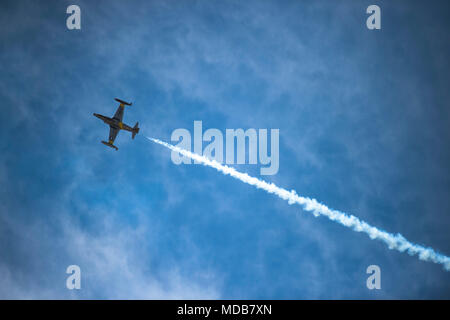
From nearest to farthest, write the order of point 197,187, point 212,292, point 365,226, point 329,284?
1. point 365,226
2. point 212,292
3. point 329,284
4. point 197,187

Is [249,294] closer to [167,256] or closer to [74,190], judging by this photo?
[167,256]

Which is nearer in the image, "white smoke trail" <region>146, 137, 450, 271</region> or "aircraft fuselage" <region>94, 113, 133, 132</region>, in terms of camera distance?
"white smoke trail" <region>146, 137, 450, 271</region>

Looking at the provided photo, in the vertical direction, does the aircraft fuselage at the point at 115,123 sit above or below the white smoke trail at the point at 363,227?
above

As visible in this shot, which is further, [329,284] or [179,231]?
[179,231]

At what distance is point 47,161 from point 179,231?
49313mm

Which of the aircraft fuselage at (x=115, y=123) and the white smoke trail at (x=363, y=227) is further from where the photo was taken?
the aircraft fuselage at (x=115, y=123)

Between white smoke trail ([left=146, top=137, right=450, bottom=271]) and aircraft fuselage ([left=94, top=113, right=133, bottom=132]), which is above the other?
aircraft fuselage ([left=94, top=113, right=133, bottom=132])

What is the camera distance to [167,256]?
10381cm

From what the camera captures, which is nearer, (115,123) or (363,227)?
(363,227)

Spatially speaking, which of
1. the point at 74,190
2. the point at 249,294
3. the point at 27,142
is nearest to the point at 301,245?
the point at 249,294

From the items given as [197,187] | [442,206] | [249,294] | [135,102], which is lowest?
[249,294]

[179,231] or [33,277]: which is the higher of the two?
[179,231]

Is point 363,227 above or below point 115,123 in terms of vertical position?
below
